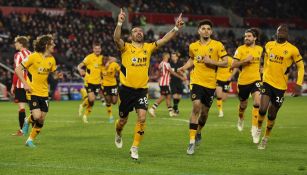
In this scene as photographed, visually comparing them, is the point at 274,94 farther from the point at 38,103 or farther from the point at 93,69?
the point at 93,69

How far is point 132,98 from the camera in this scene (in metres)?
13.1

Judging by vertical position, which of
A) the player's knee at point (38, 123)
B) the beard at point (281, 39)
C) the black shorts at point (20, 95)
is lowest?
the player's knee at point (38, 123)

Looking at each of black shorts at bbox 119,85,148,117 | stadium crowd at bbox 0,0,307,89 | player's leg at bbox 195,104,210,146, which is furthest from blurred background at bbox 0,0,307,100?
black shorts at bbox 119,85,148,117

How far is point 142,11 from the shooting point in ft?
175

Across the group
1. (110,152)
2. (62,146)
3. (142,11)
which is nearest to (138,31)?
(110,152)

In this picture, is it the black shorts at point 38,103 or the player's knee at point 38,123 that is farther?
the player's knee at point 38,123

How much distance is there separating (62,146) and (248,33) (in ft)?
17.8

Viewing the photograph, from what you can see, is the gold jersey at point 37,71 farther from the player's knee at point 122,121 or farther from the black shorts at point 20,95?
the black shorts at point 20,95

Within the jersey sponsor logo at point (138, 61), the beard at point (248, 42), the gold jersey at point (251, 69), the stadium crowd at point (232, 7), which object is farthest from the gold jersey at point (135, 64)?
the stadium crowd at point (232, 7)

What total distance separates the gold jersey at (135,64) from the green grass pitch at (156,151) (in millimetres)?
Answer: 1457

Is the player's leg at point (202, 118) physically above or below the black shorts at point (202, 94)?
below

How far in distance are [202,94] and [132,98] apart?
5.14 ft

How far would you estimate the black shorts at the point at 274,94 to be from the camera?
14184 mm

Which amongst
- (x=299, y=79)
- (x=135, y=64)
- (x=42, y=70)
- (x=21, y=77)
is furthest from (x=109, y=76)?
(x=299, y=79)
